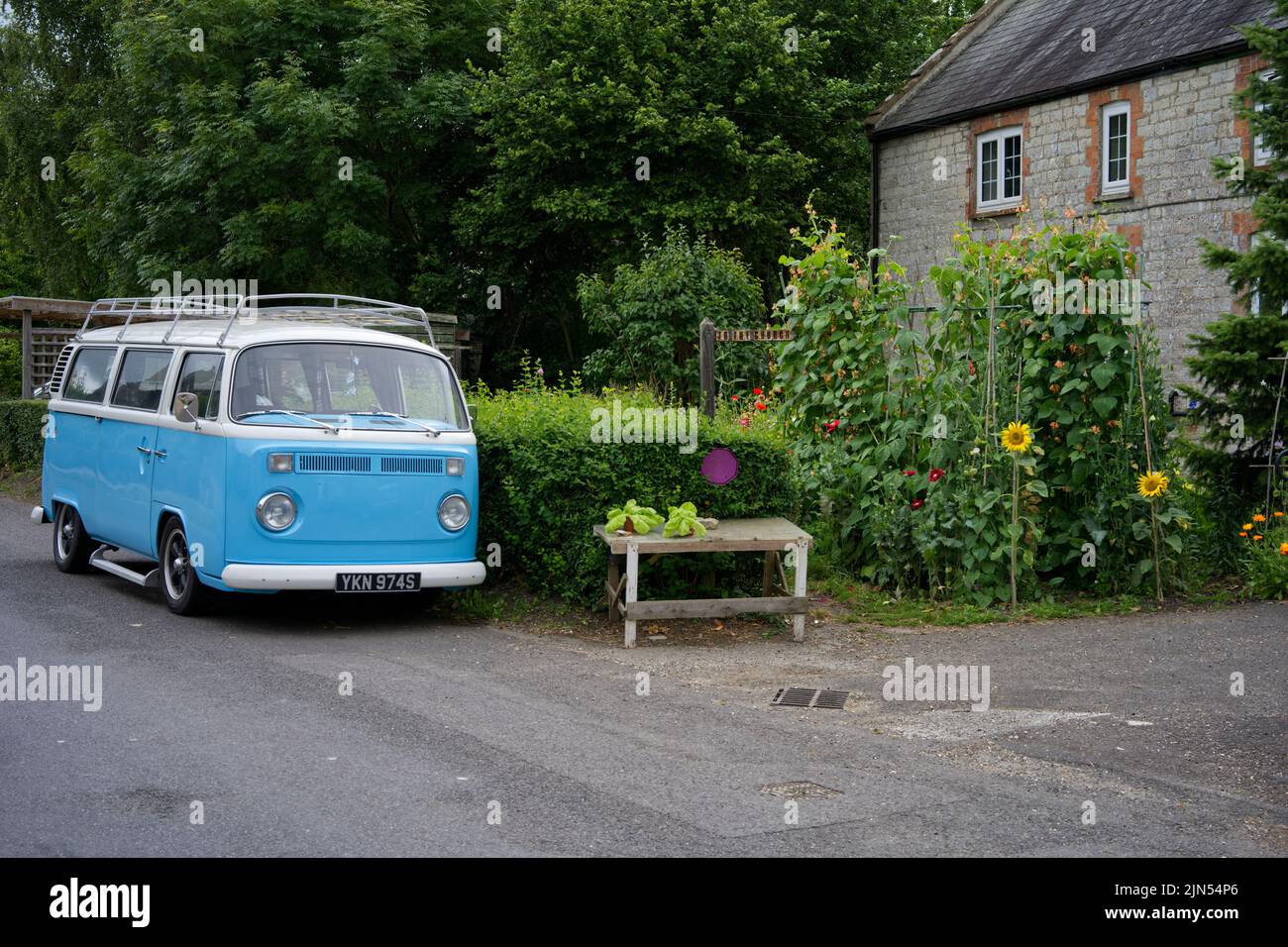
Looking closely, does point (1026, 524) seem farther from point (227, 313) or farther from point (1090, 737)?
point (227, 313)

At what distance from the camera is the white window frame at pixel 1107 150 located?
21672 millimetres

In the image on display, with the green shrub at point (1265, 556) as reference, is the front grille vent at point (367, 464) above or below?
above

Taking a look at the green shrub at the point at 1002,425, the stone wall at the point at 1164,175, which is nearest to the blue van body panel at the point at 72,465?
the green shrub at the point at 1002,425

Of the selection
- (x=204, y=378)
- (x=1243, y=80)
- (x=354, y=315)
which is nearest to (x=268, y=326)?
(x=204, y=378)

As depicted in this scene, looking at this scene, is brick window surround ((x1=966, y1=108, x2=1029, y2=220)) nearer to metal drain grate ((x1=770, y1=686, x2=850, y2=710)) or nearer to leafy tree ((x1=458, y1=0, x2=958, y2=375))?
leafy tree ((x1=458, y1=0, x2=958, y2=375))

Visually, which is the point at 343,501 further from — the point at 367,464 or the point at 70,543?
the point at 70,543

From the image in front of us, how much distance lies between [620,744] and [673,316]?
1157 centimetres

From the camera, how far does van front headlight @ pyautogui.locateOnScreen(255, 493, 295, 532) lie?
30.2 feet

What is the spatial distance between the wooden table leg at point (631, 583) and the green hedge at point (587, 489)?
0.61m

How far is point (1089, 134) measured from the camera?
2222 cm

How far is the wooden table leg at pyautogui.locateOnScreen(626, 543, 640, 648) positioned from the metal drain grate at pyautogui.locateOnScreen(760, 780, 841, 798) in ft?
10.9

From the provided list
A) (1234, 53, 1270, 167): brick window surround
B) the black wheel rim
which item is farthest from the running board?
(1234, 53, 1270, 167): brick window surround

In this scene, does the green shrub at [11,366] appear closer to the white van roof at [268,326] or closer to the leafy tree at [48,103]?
the leafy tree at [48,103]

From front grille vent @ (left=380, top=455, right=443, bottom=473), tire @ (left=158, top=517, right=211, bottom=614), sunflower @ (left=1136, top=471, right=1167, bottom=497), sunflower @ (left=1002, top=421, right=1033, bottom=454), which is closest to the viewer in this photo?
front grille vent @ (left=380, top=455, right=443, bottom=473)
